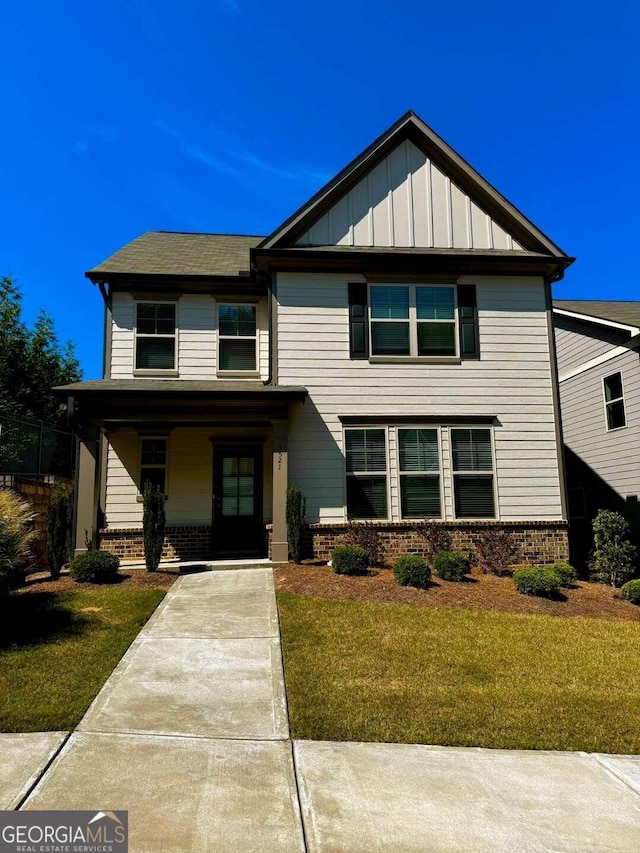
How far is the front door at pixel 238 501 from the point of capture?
1272 centimetres

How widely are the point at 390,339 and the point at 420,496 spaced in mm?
3492

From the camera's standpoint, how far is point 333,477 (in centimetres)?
1167

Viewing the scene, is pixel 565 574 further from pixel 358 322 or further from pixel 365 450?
pixel 358 322

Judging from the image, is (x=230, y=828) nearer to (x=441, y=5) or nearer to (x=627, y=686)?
(x=627, y=686)

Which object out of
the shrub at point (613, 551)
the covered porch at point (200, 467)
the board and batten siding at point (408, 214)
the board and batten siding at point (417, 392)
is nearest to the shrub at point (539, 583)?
the shrub at point (613, 551)

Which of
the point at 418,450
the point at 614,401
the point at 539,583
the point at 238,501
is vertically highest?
the point at 614,401

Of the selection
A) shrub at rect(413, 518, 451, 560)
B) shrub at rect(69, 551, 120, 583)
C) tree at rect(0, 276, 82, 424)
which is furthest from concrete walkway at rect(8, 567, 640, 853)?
tree at rect(0, 276, 82, 424)

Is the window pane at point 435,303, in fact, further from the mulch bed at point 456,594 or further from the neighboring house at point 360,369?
the mulch bed at point 456,594

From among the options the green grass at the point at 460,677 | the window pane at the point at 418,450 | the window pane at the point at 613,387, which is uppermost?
the window pane at the point at 613,387

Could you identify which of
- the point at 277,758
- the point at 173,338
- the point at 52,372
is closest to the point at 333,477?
the point at 173,338

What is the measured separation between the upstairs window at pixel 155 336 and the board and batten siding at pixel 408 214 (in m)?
3.82

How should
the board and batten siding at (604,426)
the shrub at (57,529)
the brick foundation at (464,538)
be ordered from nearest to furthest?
the shrub at (57,529) → the brick foundation at (464,538) → the board and batten siding at (604,426)

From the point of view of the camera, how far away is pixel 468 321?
12.4 meters

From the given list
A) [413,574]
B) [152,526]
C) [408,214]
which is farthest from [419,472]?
[408,214]
